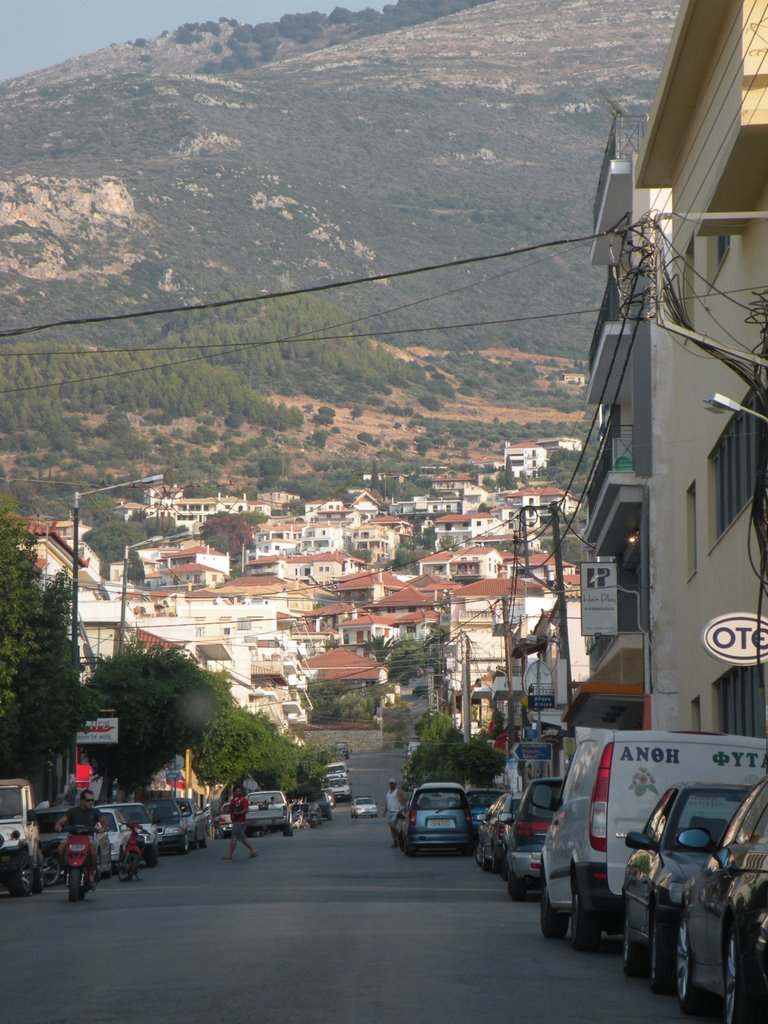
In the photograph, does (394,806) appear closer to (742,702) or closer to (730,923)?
(742,702)

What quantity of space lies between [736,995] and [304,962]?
17.4 ft

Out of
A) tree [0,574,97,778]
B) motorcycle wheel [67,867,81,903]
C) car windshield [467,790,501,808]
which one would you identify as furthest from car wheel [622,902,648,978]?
car windshield [467,790,501,808]

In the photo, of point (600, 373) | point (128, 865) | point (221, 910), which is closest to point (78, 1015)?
point (221, 910)

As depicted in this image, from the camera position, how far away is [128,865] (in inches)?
1196

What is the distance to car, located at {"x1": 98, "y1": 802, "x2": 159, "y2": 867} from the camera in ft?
120

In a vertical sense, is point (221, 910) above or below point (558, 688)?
below

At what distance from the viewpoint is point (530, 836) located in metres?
21.6

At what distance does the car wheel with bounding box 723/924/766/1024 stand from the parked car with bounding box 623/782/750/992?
1.81m

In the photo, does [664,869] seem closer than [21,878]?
Yes

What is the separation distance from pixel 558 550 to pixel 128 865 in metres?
15.0

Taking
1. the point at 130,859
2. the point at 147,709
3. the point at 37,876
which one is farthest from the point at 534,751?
the point at 37,876

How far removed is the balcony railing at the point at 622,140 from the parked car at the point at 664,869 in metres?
23.8

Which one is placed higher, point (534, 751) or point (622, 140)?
point (622, 140)

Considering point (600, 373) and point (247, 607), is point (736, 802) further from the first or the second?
point (247, 607)
